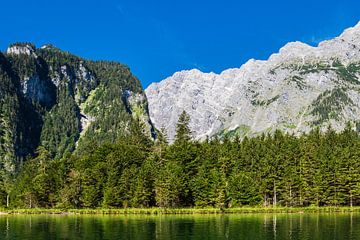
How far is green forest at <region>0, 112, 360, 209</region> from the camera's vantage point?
149 metres

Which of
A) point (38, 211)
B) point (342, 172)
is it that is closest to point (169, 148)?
point (38, 211)

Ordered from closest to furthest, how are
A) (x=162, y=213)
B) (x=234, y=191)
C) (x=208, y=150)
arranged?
(x=162, y=213)
(x=234, y=191)
(x=208, y=150)

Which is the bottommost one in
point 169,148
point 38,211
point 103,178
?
point 38,211

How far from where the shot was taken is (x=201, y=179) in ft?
503

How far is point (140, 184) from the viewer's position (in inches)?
5950

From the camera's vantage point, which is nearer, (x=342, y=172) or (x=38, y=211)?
(x=342, y=172)

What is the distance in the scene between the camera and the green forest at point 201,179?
149 metres

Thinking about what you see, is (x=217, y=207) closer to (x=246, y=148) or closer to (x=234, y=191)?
(x=234, y=191)

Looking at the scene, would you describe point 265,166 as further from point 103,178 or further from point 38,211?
point 38,211

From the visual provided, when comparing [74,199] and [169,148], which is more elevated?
[169,148]

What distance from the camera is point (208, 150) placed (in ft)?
587

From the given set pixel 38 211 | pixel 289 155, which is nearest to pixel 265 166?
pixel 289 155

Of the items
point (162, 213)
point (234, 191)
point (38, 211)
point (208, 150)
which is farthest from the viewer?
point (208, 150)

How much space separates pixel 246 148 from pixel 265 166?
26291 millimetres
